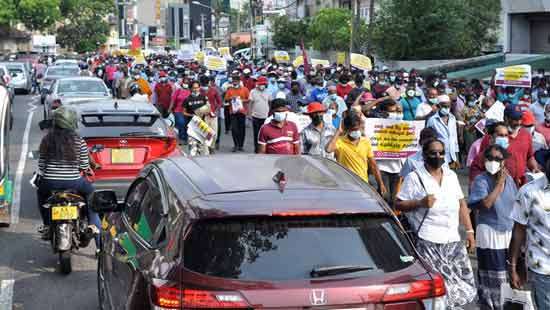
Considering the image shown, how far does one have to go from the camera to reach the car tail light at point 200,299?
4.69 meters

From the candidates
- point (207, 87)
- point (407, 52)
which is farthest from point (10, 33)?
point (207, 87)

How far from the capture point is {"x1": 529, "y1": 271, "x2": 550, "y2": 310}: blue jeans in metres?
6.18

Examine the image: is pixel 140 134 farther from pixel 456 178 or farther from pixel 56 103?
pixel 56 103

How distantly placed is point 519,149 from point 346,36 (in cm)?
4842

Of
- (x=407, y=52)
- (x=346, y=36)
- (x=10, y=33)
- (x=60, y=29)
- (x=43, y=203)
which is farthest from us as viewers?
(x=60, y=29)

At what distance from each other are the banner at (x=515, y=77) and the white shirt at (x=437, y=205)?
37.4ft

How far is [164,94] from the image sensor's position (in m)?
22.5

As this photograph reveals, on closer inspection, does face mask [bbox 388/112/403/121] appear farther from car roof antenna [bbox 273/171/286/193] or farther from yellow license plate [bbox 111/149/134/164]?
car roof antenna [bbox 273/171/286/193]

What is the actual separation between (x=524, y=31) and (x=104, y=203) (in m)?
36.8

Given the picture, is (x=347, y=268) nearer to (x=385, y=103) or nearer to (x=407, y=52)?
(x=385, y=103)

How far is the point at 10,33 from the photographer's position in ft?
323

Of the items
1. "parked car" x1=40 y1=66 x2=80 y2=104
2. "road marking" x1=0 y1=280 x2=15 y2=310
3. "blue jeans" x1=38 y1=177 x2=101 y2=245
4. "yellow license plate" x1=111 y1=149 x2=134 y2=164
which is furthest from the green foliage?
"road marking" x1=0 y1=280 x2=15 y2=310

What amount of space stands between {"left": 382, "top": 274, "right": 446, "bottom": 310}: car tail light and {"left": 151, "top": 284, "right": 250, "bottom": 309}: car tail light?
29.1 inches

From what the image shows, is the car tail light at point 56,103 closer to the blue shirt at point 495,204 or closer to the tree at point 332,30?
the blue shirt at point 495,204
